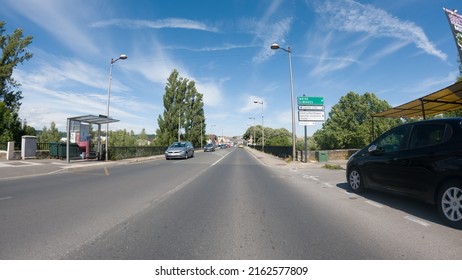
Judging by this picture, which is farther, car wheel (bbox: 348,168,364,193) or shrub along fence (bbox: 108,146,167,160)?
shrub along fence (bbox: 108,146,167,160)

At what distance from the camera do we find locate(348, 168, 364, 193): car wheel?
7690 millimetres

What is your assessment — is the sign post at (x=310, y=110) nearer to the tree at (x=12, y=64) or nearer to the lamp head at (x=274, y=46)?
the lamp head at (x=274, y=46)

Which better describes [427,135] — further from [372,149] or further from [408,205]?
[408,205]

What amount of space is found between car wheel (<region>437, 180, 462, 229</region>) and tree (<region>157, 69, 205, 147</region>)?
46.9 metres

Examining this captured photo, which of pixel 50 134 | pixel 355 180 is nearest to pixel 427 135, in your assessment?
pixel 355 180

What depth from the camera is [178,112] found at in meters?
53.8

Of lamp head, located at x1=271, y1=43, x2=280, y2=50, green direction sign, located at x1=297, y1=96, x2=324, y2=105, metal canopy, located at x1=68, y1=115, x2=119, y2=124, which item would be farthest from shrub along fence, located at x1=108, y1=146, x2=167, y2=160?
green direction sign, located at x1=297, y1=96, x2=324, y2=105

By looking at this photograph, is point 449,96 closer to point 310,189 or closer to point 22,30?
point 310,189

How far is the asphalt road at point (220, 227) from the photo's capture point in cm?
365

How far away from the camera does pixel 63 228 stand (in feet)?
15.3

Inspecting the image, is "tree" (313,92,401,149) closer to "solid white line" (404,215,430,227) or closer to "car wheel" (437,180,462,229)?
"solid white line" (404,215,430,227)

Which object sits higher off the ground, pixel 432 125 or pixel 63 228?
pixel 432 125

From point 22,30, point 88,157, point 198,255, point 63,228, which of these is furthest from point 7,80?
point 198,255
